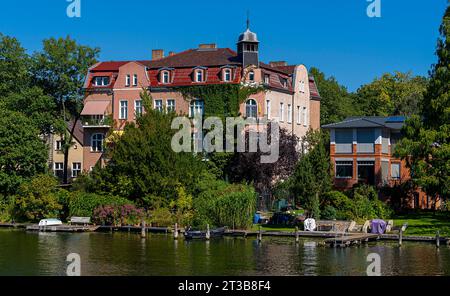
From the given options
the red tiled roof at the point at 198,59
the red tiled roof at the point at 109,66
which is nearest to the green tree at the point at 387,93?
the red tiled roof at the point at 198,59

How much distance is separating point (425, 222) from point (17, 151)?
37.2 meters

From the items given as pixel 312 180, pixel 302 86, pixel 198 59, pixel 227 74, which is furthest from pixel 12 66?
pixel 312 180

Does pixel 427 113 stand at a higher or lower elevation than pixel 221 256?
higher

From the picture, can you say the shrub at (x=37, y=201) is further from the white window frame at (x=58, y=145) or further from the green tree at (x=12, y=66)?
the white window frame at (x=58, y=145)

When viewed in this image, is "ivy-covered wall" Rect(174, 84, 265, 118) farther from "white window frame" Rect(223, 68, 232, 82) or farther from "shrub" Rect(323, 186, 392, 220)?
"shrub" Rect(323, 186, 392, 220)

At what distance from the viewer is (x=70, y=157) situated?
96.4 meters

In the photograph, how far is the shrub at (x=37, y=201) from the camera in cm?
7356

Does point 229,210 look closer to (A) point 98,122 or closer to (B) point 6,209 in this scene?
(B) point 6,209

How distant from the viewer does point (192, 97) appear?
84.0 meters

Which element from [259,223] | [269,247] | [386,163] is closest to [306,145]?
[386,163]

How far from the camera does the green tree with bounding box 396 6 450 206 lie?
58.7m
